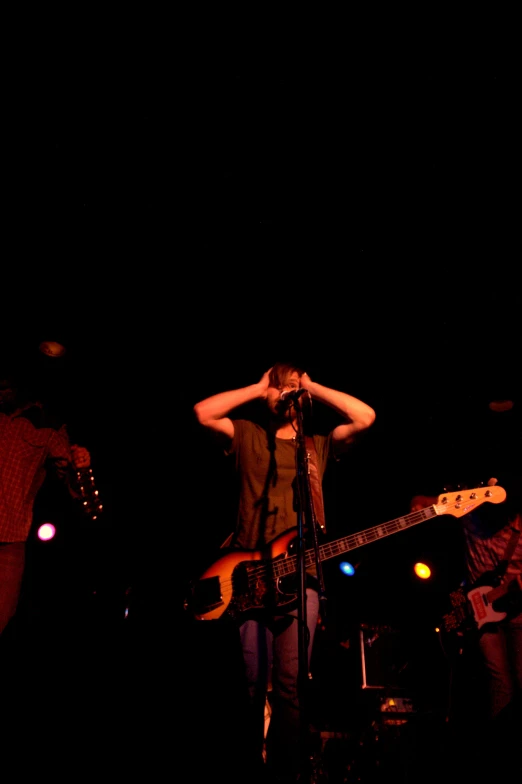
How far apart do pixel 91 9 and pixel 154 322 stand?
2.86 meters

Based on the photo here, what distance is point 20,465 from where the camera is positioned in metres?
3.63

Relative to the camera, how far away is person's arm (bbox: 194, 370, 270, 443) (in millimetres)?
3215

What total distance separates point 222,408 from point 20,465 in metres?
1.67

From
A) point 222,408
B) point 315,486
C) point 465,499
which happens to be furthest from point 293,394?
point 465,499

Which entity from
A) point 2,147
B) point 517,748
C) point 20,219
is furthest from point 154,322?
point 517,748

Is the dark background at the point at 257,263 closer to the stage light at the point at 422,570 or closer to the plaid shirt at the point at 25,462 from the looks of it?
the stage light at the point at 422,570

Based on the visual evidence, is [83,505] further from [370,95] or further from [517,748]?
[370,95]

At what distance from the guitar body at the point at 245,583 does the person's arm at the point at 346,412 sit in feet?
2.65

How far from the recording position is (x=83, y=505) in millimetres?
3723

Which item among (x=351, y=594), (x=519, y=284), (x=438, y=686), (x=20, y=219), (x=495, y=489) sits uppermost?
(x=20, y=219)

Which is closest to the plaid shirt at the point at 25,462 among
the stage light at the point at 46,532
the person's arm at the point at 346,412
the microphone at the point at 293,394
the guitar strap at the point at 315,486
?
the stage light at the point at 46,532

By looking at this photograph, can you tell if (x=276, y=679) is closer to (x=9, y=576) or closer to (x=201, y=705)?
(x=201, y=705)

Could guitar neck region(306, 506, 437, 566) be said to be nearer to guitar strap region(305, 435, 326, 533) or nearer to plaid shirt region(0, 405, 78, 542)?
guitar strap region(305, 435, 326, 533)

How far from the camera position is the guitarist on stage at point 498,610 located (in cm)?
357
